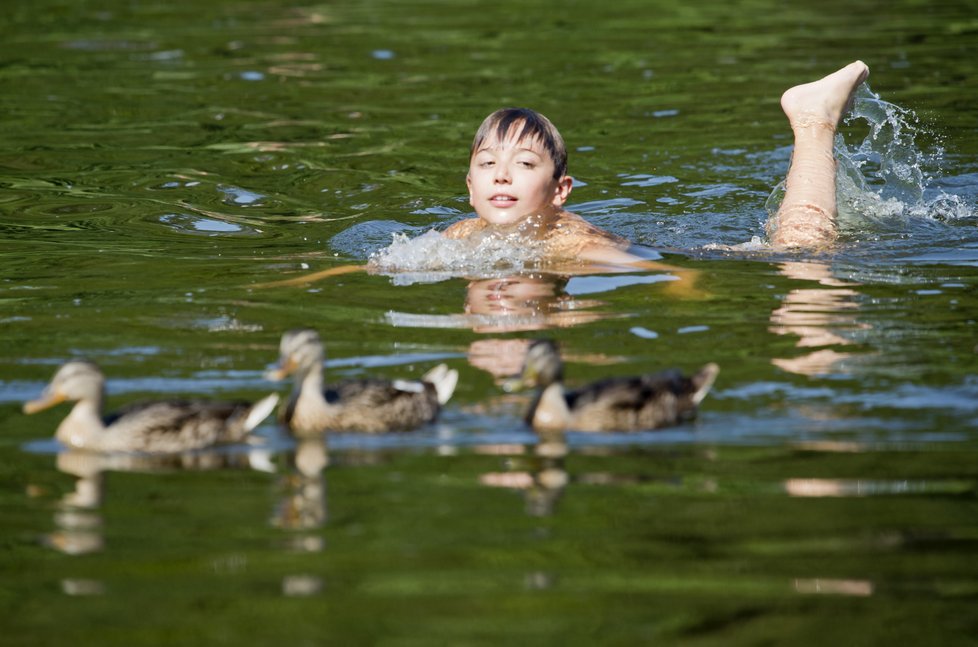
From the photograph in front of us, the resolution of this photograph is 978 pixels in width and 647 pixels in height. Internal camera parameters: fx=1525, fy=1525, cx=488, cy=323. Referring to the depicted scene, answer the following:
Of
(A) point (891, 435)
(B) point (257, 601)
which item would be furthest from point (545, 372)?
(B) point (257, 601)

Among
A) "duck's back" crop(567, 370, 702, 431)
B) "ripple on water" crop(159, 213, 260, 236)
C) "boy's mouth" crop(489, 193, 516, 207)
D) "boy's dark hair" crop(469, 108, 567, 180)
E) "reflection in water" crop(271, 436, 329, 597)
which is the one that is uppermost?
"boy's dark hair" crop(469, 108, 567, 180)

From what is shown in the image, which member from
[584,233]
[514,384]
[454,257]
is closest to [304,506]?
[514,384]

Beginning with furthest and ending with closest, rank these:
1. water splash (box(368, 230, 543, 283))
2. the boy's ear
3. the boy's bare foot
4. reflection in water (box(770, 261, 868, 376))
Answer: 1. the boy's bare foot
2. the boy's ear
3. water splash (box(368, 230, 543, 283))
4. reflection in water (box(770, 261, 868, 376))

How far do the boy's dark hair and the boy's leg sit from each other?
63.6 inches

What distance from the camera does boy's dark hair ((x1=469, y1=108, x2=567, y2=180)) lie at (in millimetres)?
10258

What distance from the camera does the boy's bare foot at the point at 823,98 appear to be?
10.8 metres

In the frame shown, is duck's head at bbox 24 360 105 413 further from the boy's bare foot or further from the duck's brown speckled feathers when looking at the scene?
the boy's bare foot

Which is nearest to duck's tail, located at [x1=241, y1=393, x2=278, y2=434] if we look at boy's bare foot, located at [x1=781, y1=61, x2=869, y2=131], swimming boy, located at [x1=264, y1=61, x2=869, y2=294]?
swimming boy, located at [x1=264, y1=61, x2=869, y2=294]

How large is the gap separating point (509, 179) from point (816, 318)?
2978mm

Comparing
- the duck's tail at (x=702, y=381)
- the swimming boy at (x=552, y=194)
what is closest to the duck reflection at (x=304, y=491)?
the duck's tail at (x=702, y=381)

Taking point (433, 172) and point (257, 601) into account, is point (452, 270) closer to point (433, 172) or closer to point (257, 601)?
point (433, 172)

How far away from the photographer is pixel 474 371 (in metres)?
6.95

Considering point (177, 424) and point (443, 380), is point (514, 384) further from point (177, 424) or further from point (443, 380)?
point (177, 424)

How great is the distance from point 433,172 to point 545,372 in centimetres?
748
